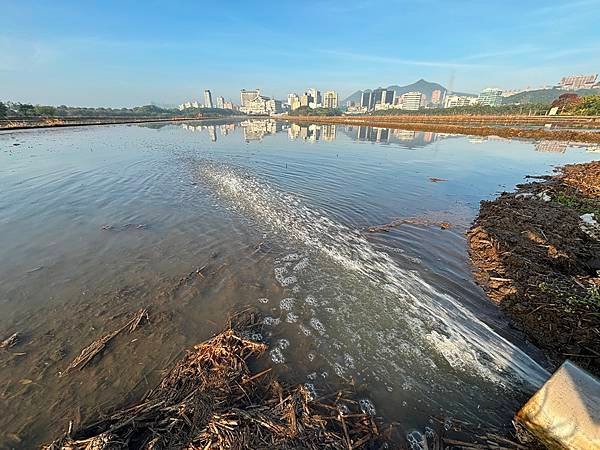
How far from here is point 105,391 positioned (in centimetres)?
380

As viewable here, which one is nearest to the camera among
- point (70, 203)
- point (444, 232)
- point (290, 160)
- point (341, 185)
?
point (444, 232)

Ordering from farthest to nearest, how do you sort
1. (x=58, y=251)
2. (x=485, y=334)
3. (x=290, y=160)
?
(x=290, y=160)
(x=58, y=251)
(x=485, y=334)

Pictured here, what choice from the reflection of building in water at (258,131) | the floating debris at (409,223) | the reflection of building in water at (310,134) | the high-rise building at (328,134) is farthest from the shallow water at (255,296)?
the high-rise building at (328,134)

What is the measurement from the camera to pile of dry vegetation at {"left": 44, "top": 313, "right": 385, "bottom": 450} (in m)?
2.93

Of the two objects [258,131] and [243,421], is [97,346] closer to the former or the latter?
[243,421]

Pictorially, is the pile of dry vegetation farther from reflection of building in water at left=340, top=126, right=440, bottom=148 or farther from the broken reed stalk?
reflection of building in water at left=340, top=126, right=440, bottom=148

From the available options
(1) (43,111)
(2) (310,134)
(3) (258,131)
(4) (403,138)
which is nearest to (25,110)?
(1) (43,111)

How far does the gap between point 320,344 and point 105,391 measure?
137 inches

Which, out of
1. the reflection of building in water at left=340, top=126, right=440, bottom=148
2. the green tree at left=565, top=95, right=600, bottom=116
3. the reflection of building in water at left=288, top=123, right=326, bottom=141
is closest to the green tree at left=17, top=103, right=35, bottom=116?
the reflection of building in water at left=288, top=123, right=326, bottom=141

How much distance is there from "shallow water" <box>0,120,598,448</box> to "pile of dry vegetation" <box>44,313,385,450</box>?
16.6 inches

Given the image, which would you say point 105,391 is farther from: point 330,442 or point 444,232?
point 444,232

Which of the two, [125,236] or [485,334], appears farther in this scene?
[125,236]

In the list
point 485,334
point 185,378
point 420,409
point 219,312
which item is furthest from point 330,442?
point 485,334

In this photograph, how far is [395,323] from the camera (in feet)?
18.0
